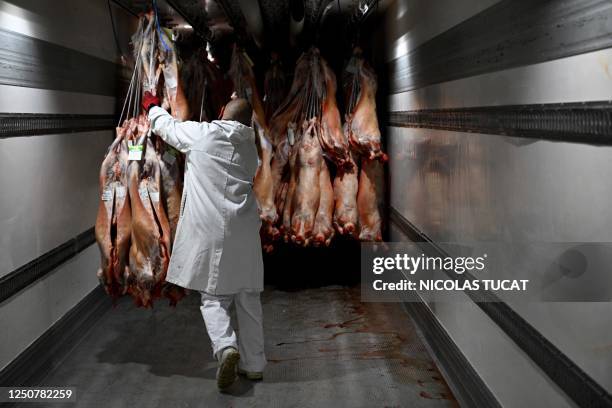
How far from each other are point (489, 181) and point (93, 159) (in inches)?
122

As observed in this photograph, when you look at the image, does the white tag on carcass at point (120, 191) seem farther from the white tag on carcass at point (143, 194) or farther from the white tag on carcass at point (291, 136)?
the white tag on carcass at point (291, 136)

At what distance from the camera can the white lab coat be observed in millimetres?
3529

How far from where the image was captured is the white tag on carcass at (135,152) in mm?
3842

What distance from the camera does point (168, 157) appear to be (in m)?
4.01

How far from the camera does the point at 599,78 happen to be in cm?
179

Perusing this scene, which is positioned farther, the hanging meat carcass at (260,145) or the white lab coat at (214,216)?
the hanging meat carcass at (260,145)

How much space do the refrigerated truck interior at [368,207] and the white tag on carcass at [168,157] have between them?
358mm

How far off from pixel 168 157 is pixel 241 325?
1251 mm

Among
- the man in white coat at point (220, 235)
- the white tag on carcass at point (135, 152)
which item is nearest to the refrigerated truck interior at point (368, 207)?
the man in white coat at point (220, 235)

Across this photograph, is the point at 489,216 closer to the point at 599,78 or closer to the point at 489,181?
the point at 489,181

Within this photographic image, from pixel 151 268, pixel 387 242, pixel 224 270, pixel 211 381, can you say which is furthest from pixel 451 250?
pixel 387 242

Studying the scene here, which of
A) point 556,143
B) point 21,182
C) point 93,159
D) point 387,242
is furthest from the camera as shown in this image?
point 387,242

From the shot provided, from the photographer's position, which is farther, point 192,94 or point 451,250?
point 192,94

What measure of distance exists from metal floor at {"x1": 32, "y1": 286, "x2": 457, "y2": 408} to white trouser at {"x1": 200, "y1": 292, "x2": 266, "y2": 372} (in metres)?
0.14
